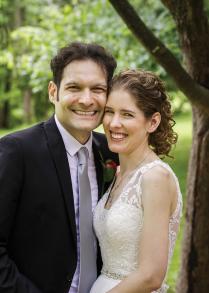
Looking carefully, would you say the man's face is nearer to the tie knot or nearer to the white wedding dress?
the tie knot

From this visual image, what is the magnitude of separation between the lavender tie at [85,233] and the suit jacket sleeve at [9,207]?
31 centimetres

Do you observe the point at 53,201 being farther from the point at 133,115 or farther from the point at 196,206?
the point at 196,206

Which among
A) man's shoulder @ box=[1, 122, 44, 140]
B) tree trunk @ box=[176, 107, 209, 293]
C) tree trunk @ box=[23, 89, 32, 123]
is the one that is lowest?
tree trunk @ box=[176, 107, 209, 293]

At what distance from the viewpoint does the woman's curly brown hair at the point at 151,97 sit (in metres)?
2.92

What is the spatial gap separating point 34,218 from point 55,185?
0.65ft

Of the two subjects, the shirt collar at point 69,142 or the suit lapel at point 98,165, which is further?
the suit lapel at point 98,165

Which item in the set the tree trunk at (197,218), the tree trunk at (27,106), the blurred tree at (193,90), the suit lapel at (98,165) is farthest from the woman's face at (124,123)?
the tree trunk at (27,106)

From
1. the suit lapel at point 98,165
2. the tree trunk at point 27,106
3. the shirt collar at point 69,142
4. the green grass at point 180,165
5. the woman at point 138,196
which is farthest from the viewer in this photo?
the tree trunk at point 27,106

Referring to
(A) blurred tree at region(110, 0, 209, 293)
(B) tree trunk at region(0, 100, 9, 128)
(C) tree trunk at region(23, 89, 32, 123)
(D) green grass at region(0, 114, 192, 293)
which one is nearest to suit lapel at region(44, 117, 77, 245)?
(A) blurred tree at region(110, 0, 209, 293)

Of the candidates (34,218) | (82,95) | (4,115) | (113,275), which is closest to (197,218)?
(113,275)

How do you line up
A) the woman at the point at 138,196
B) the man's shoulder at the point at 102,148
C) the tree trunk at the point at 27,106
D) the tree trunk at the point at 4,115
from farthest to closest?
the tree trunk at the point at 4,115 < the tree trunk at the point at 27,106 < the man's shoulder at the point at 102,148 < the woman at the point at 138,196

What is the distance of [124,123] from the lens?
9.55 feet

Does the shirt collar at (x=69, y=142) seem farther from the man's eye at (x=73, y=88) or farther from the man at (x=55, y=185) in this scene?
the man's eye at (x=73, y=88)

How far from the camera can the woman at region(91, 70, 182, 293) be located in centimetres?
271
